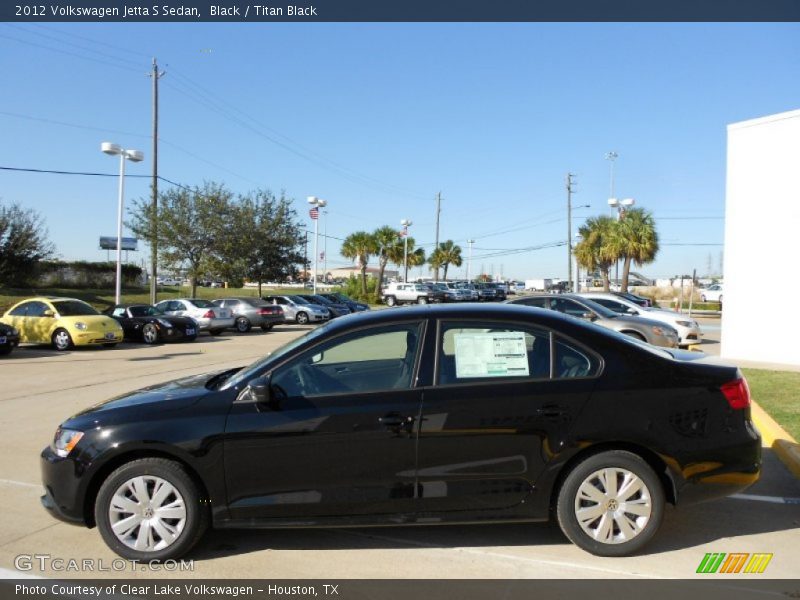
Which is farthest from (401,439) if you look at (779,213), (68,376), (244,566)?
(779,213)

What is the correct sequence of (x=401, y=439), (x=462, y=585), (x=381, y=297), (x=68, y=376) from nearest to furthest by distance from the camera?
(x=462, y=585)
(x=401, y=439)
(x=68, y=376)
(x=381, y=297)

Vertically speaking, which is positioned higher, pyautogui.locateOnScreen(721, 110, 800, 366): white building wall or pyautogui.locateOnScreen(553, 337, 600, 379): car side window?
pyautogui.locateOnScreen(721, 110, 800, 366): white building wall

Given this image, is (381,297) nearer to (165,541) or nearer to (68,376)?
(68,376)

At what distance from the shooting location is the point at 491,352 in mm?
4324

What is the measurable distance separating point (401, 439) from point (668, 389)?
1.75m

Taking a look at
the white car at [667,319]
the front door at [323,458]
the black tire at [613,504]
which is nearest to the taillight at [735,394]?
the black tire at [613,504]

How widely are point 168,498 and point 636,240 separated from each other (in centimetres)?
4395

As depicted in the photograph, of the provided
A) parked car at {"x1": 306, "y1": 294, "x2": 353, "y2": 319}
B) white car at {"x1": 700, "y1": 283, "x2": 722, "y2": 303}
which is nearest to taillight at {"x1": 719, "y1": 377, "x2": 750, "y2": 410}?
parked car at {"x1": 306, "y1": 294, "x2": 353, "y2": 319}

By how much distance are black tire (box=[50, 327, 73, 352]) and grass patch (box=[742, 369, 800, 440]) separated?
16.3m

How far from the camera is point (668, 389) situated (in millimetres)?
4215

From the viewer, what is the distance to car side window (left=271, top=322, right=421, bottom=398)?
4.24m

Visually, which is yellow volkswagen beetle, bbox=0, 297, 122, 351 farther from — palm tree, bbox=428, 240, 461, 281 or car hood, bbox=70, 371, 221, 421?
palm tree, bbox=428, 240, 461, 281

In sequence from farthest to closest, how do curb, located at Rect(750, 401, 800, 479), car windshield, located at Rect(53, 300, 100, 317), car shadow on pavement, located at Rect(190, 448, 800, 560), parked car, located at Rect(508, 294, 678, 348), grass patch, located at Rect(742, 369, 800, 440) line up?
car windshield, located at Rect(53, 300, 100, 317), parked car, located at Rect(508, 294, 678, 348), grass patch, located at Rect(742, 369, 800, 440), curb, located at Rect(750, 401, 800, 479), car shadow on pavement, located at Rect(190, 448, 800, 560)

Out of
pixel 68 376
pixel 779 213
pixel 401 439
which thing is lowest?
pixel 68 376
